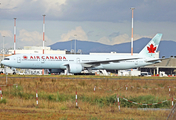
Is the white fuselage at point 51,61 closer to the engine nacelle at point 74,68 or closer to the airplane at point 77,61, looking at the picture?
the airplane at point 77,61

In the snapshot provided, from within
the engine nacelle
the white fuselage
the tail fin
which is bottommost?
the engine nacelle

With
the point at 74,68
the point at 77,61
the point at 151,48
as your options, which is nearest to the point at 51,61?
the point at 74,68

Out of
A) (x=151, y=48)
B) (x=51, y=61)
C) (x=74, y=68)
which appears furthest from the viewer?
(x=151, y=48)

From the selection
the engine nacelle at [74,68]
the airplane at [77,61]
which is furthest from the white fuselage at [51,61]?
the engine nacelle at [74,68]

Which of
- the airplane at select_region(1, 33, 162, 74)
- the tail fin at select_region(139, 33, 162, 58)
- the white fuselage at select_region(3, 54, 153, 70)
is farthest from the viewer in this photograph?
the tail fin at select_region(139, 33, 162, 58)

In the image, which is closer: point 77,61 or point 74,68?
point 74,68

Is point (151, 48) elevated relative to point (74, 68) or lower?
elevated

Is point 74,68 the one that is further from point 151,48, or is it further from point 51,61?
point 151,48

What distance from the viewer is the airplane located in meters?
55.7

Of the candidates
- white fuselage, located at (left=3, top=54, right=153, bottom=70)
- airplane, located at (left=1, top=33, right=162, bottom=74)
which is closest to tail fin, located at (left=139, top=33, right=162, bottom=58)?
airplane, located at (left=1, top=33, right=162, bottom=74)

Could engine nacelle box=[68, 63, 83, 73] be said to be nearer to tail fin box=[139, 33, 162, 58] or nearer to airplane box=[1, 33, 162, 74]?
airplane box=[1, 33, 162, 74]

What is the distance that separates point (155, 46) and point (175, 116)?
59.2m

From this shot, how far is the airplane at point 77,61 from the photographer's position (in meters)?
55.7

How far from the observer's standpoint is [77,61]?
59.8m
